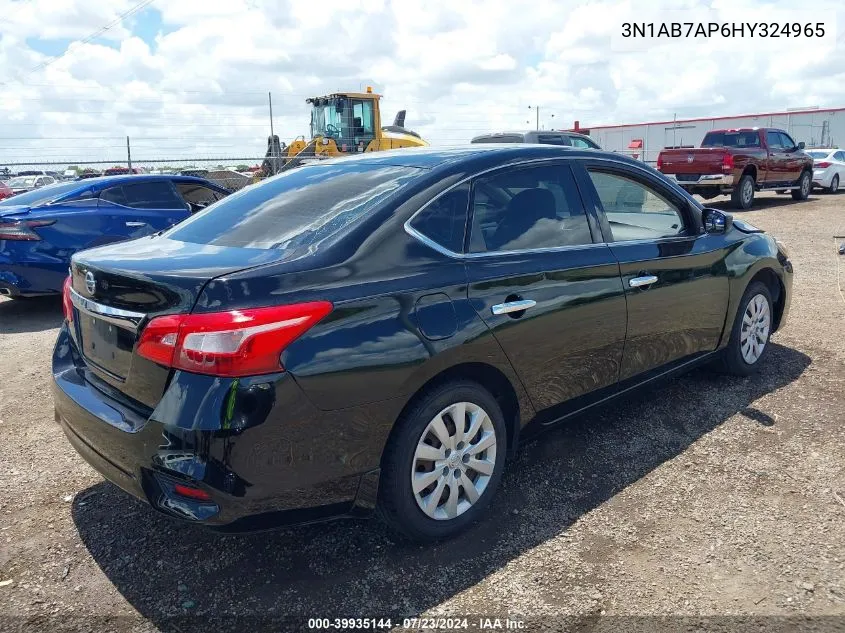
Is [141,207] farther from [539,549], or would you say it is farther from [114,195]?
[539,549]

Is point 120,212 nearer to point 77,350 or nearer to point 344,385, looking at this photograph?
point 77,350

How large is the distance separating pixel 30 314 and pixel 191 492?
20.5 ft

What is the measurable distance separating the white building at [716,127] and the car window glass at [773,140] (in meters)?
13.2

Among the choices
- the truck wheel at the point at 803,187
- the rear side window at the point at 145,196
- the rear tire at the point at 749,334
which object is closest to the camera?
the rear tire at the point at 749,334

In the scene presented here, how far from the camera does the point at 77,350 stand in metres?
3.12

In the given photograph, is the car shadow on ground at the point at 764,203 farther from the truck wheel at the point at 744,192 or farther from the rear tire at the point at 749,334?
the rear tire at the point at 749,334

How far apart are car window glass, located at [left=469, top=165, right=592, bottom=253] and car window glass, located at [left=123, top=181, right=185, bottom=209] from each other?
5899mm

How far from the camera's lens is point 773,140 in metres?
17.3

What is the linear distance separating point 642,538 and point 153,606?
2024 millimetres

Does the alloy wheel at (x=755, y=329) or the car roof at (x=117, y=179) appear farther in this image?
the car roof at (x=117, y=179)

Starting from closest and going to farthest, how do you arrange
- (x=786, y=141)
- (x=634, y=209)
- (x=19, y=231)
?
(x=634, y=209) < (x=19, y=231) < (x=786, y=141)

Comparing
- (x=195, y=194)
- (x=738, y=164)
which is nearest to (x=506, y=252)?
(x=195, y=194)

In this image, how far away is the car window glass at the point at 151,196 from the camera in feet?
26.2

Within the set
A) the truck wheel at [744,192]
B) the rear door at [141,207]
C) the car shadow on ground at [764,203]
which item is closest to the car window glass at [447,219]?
the rear door at [141,207]
